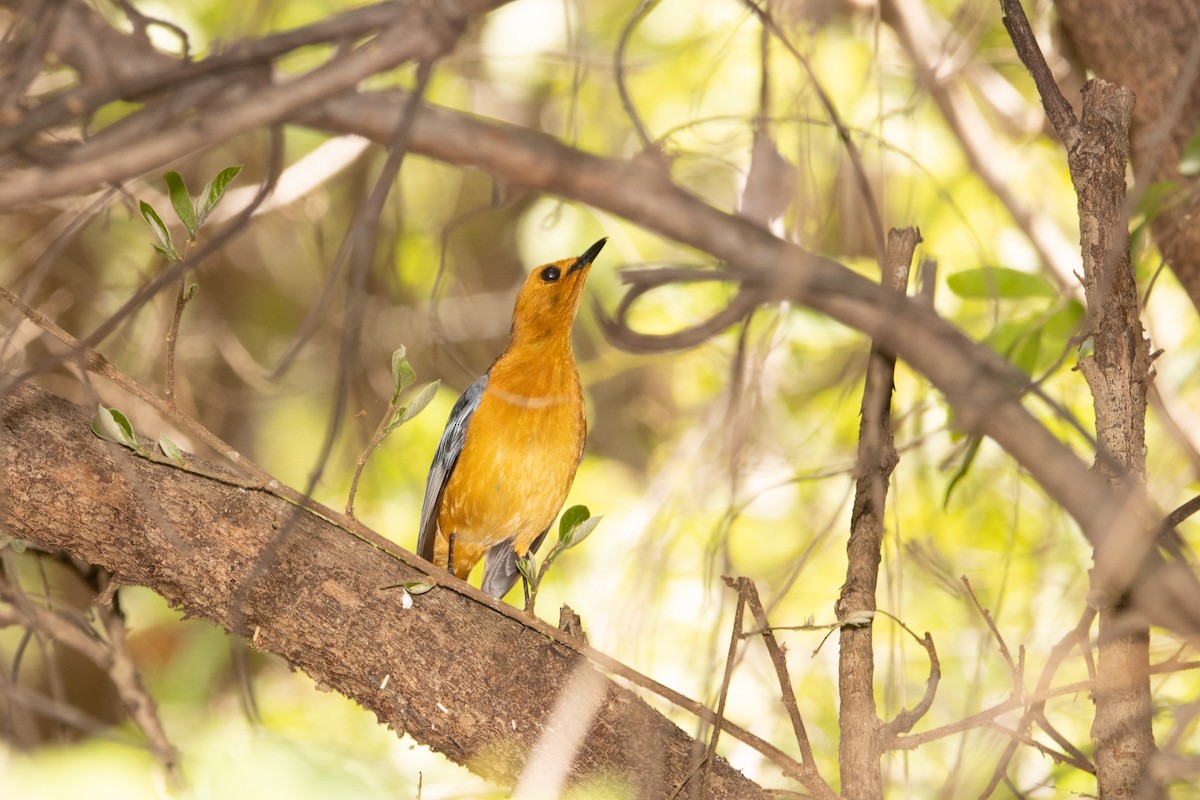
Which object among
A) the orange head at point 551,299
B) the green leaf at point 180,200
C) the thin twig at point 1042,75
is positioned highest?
the orange head at point 551,299

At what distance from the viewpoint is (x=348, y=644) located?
235 cm

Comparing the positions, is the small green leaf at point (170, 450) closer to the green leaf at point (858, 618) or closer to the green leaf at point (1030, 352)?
the green leaf at point (858, 618)

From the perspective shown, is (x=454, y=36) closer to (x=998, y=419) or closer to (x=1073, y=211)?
(x=998, y=419)

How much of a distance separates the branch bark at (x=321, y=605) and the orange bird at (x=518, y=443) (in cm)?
142

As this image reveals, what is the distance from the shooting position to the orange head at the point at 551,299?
4.27 m

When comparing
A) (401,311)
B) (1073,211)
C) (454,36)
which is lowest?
(454,36)

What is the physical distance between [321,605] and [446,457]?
5.65 feet

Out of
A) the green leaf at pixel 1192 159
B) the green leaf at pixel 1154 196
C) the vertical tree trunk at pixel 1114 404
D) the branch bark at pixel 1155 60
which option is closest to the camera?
the vertical tree trunk at pixel 1114 404

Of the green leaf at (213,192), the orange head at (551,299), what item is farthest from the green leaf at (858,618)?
the orange head at (551,299)

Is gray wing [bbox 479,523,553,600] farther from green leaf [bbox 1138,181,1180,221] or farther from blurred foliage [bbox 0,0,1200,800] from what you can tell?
green leaf [bbox 1138,181,1180,221]

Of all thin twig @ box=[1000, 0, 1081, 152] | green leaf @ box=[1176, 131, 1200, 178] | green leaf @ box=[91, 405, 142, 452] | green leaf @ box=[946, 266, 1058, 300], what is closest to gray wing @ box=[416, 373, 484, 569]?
green leaf @ box=[946, 266, 1058, 300]

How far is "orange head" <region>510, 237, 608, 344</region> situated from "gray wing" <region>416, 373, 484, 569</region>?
31cm

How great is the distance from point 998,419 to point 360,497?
3.48 metres

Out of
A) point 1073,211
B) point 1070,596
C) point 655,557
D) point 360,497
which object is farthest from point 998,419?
point 360,497
